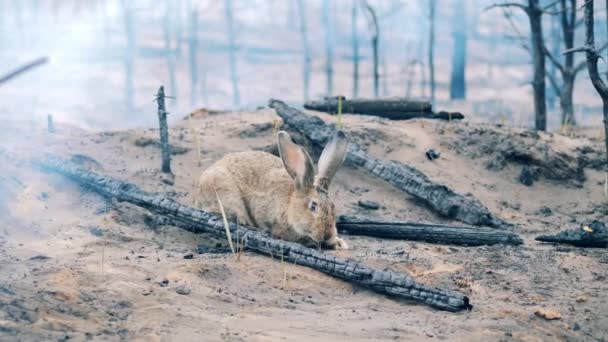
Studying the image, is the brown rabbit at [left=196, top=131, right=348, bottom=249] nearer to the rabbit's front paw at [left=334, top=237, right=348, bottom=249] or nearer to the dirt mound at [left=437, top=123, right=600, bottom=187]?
the rabbit's front paw at [left=334, top=237, right=348, bottom=249]

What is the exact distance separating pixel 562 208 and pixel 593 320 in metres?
3.96

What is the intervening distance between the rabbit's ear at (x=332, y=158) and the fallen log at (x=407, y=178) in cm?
157

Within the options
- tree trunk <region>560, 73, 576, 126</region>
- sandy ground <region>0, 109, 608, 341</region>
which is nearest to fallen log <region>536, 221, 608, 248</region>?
sandy ground <region>0, 109, 608, 341</region>

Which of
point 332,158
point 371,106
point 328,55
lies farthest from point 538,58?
point 328,55

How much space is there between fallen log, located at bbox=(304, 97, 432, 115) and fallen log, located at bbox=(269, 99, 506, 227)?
3.51 ft

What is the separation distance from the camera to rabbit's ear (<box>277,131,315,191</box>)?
6.73m

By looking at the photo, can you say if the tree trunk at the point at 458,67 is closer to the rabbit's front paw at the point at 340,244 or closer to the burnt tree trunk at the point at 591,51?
the burnt tree trunk at the point at 591,51

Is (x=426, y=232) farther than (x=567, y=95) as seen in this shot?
No

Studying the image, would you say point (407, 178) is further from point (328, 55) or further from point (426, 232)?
point (328, 55)

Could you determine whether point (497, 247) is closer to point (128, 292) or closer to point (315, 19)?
point (128, 292)

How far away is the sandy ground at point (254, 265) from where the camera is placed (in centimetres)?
457

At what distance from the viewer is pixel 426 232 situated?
283 inches

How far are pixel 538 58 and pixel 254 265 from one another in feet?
22.5

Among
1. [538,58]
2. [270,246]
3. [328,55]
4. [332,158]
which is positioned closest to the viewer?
[270,246]
